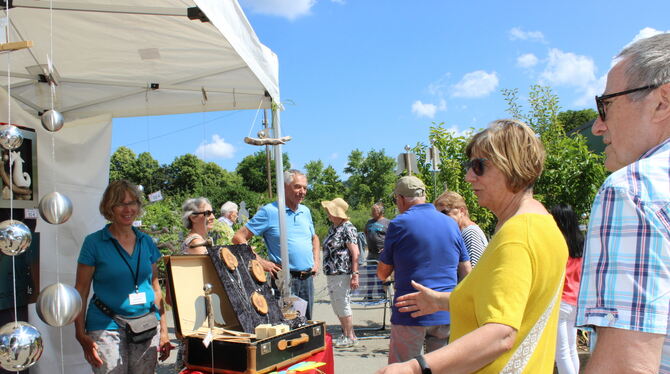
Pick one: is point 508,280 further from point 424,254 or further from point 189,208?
point 189,208

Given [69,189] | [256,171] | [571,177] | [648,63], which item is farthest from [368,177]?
[648,63]

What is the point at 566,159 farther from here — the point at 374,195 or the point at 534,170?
the point at 374,195

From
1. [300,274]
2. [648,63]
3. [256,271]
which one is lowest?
[300,274]

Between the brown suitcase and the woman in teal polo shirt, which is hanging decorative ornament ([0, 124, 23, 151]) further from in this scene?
the woman in teal polo shirt

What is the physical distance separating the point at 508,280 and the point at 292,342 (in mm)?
1540

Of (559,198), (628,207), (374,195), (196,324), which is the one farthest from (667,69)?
(374,195)

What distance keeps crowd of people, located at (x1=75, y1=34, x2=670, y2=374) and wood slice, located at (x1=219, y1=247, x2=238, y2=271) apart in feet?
0.97

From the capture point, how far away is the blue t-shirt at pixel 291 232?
14.0ft

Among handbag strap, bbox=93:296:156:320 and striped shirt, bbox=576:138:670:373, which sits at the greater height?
striped shirt, bbox=576:138:670:373

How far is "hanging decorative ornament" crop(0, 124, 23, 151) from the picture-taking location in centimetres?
171

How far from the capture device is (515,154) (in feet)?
5.05

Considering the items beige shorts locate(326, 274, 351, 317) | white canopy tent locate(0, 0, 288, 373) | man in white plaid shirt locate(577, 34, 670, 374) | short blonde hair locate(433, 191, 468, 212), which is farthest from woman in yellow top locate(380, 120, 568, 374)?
beige shorts locate(326, 274, 351, 317)

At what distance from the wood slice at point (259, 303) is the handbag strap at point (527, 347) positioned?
1701 mm

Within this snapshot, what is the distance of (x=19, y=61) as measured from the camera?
11.8ft
